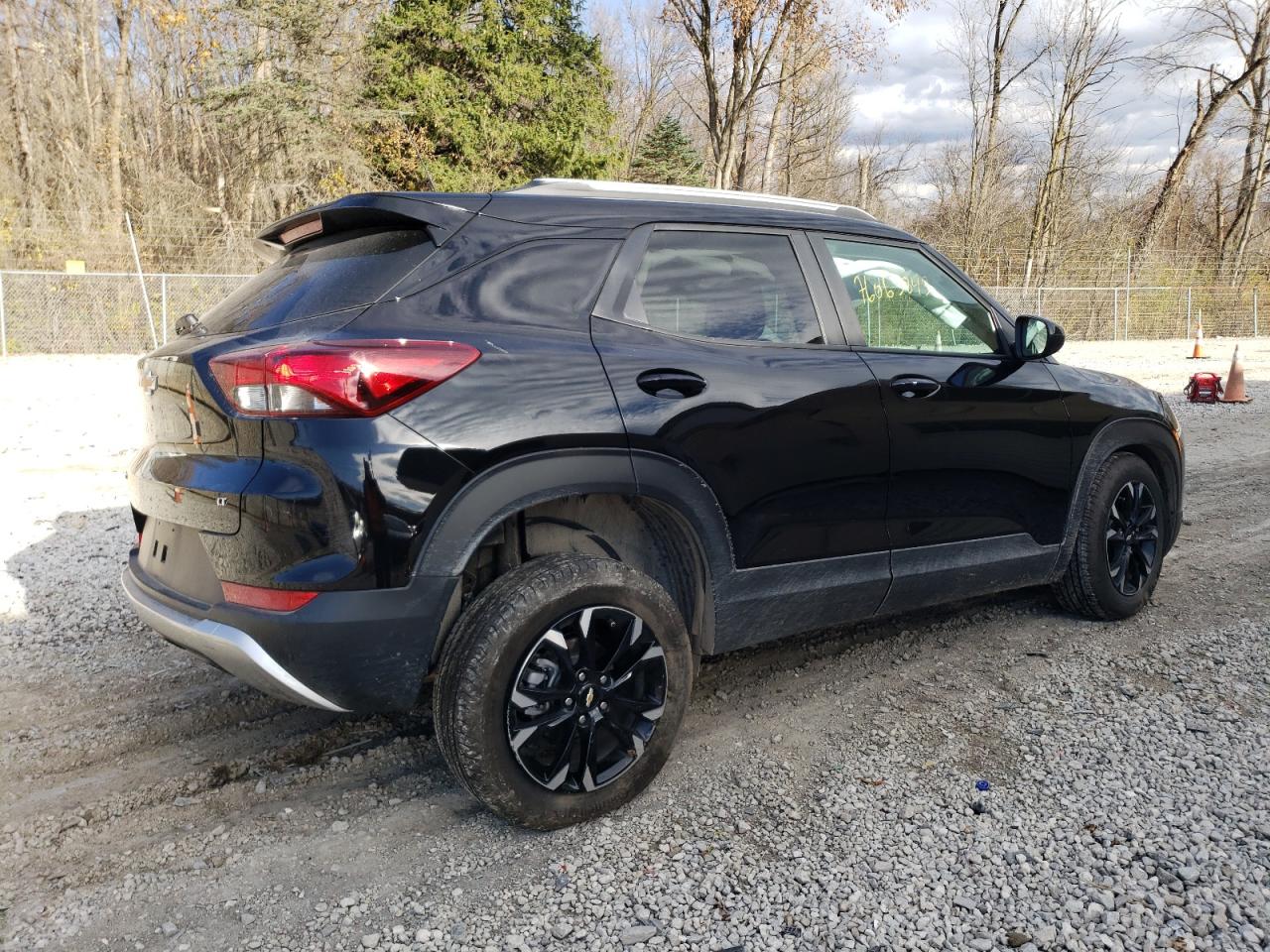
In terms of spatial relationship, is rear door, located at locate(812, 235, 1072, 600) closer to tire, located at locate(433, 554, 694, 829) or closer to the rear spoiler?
tire, located at locate(433, 554, 694, 829)

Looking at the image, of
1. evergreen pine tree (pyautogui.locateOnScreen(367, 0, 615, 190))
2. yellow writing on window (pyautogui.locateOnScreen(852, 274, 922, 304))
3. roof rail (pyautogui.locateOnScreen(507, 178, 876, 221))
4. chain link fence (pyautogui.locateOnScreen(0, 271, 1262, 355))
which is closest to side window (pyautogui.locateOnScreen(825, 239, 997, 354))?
yellow writing on window (pyautogui.locateOnScreen(852, 274, 922, 304))

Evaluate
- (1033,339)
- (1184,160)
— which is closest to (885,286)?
(1033,339)

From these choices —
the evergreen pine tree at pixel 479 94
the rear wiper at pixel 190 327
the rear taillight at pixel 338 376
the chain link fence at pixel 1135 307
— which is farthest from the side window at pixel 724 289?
the chain link fence at pixel 1135 307

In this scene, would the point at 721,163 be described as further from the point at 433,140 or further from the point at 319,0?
the point at 319,0

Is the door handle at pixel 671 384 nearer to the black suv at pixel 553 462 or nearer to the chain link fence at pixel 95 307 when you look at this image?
the black suv at pixel 553 462

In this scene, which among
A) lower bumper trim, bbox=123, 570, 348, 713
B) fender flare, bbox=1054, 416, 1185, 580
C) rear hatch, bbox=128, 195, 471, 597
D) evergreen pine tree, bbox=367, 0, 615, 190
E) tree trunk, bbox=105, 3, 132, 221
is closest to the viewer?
lower bumper trim, bbox=123, 570, 348, 713

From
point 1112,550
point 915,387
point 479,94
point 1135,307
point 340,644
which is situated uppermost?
point 479,94

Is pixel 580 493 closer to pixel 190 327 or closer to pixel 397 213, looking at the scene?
pixel 397 213

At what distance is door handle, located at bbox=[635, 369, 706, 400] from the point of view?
2836 millimetres

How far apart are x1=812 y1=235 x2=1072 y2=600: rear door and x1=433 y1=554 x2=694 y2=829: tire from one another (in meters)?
1.12

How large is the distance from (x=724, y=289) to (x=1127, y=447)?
2.32m

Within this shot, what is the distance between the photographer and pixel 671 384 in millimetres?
2879

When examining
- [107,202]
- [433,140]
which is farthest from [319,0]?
[107,202]

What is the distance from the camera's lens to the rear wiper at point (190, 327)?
306cm
